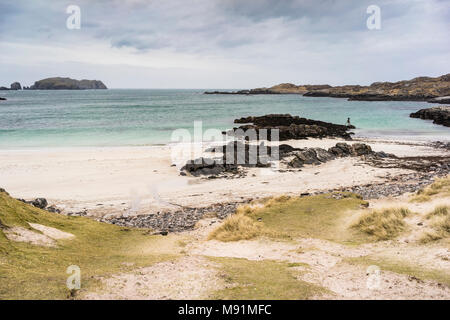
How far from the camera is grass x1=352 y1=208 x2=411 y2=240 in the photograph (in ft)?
34.8

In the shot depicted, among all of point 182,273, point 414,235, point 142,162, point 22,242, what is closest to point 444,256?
point 414,235

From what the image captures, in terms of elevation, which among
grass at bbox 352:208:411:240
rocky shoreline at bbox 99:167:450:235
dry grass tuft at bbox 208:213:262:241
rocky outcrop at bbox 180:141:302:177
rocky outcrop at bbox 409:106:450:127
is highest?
rocky outcrop at bbox 409:106:450:127

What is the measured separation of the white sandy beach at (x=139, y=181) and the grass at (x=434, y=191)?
230 inches

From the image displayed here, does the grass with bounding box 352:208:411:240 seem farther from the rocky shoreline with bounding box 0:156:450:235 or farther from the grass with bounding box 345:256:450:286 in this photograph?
the rocky shoreline with bounding box 0:156:450:235

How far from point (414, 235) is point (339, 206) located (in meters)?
3.90

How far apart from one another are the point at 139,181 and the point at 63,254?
13701 mm

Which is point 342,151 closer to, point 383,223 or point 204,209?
point 204,209

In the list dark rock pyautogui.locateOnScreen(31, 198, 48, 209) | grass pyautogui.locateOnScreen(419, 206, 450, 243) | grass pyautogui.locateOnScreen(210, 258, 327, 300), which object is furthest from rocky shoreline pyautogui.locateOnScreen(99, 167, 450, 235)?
grass pyautogui.locateOnScreen(419, 206, 450, 243)

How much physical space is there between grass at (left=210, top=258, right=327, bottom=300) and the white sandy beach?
374 inches

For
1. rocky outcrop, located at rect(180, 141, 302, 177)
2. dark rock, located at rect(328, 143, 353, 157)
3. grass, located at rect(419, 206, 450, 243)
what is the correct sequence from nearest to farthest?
grass, located at rect(419, 206, 450, 243) → rocky outcrop, located at rect(180, 141, 302, 177) → dark rock, located at rect(328, 143, 353, 157)

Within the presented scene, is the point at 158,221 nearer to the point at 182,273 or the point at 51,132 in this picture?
the point at 182,273

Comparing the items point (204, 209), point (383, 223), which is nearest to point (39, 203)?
point (204, 209)

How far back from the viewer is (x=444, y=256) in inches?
323
